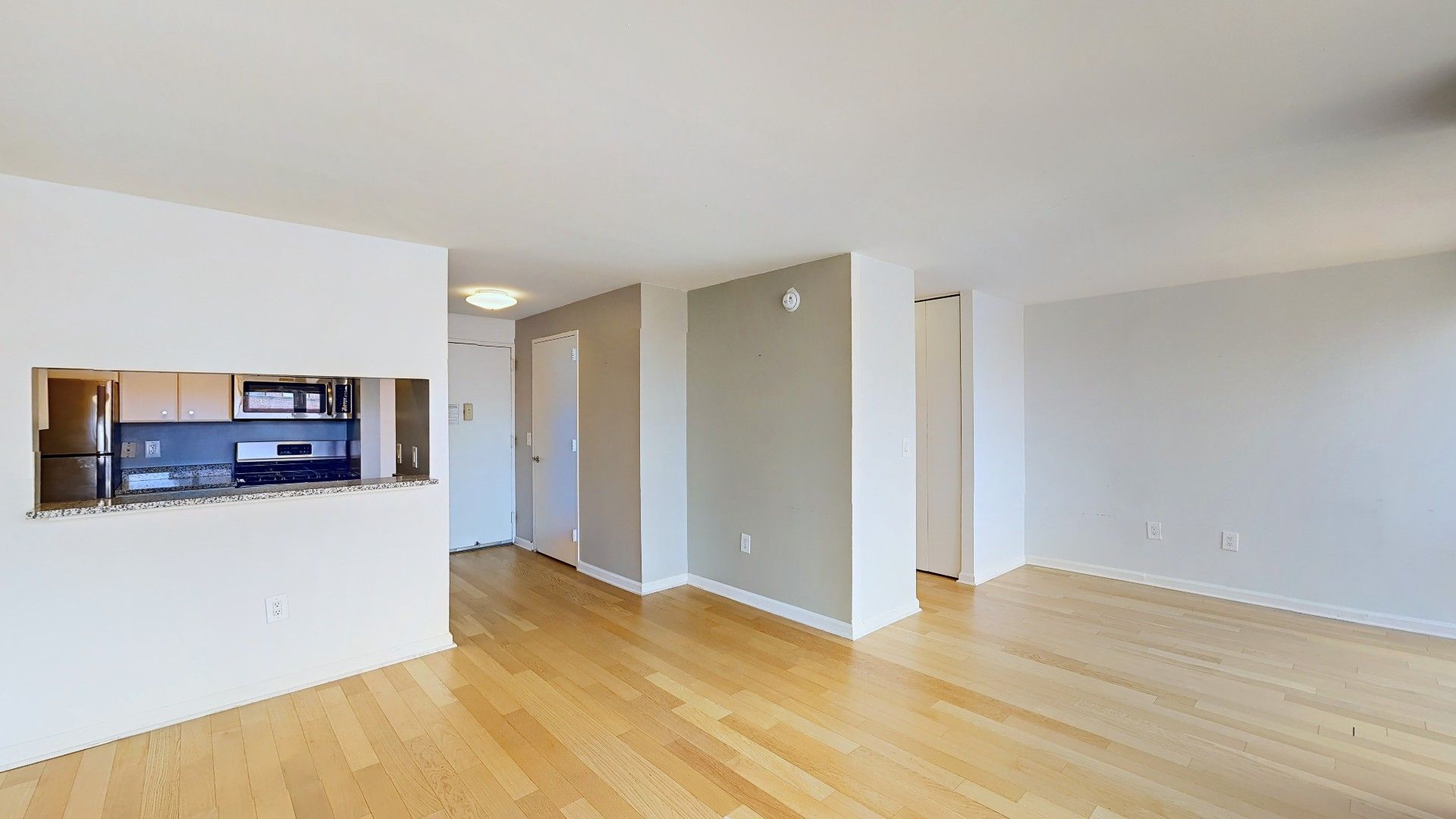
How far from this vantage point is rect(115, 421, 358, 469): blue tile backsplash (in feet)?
9.52

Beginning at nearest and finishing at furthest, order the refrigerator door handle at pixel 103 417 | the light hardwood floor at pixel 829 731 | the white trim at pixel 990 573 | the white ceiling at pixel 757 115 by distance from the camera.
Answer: the white ceiling at pixel 757 115 → the light hardwood floor at pixel 829 731 → the refrigerator door handle at pixel 103 417 → the white trim at pixel 990 573

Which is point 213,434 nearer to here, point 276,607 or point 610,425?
point 276,607

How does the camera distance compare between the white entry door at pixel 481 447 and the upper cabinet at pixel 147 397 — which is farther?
the white entry door at pixel 481 447

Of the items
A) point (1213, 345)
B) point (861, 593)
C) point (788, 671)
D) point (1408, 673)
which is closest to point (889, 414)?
point (861, 593)

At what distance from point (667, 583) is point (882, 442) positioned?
6.38 feet

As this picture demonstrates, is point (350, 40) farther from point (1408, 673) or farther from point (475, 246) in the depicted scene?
point (1408, 673)

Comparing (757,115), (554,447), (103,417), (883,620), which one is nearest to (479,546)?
(554,447)

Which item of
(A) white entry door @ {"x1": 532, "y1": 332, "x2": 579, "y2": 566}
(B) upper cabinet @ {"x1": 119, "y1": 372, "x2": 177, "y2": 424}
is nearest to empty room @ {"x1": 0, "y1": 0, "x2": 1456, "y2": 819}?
(B) upper cabinet @ {"x1": 119, "y1": 372, "x2": 177, "y2": 424}

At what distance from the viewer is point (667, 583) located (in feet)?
14.5

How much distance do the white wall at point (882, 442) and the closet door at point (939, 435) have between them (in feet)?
2.89

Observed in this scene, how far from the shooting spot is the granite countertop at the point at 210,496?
2359mm

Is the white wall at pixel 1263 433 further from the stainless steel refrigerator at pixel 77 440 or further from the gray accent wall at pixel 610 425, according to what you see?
the stainless steel refrigerator at pixel 77 440

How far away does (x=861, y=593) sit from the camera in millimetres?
3500

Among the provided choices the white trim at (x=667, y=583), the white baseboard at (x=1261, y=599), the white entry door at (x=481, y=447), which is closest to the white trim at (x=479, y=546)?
the white entry door at (x=481, y=447)
